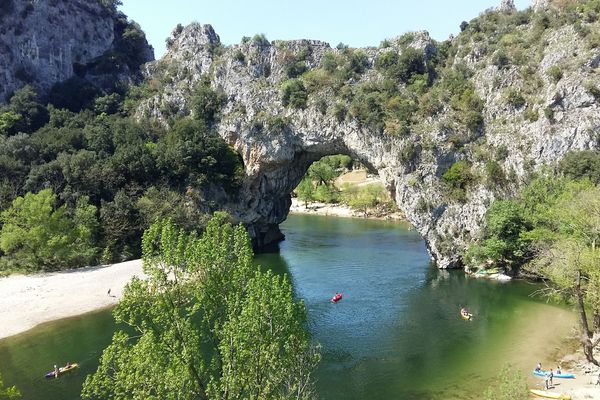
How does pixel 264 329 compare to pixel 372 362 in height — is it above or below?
above

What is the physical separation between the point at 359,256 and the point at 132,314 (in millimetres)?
48461

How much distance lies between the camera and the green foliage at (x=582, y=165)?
147 feet

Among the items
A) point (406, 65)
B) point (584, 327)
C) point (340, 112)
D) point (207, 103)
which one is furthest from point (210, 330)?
point (207, 103)

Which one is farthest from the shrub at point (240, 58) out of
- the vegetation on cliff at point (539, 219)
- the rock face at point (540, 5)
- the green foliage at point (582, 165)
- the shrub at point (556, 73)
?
the green foliage at point (582, 165)

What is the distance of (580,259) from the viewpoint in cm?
2481

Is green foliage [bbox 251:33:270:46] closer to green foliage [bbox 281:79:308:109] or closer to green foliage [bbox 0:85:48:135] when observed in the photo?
green foliage [bbox 281:79:308:109]

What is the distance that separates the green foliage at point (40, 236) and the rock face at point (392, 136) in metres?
24.1

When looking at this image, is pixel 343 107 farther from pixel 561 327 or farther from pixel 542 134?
pixel 561 327

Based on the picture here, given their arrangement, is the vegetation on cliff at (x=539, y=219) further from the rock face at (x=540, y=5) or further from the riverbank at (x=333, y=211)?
the riverbank at (x=333, y=211)

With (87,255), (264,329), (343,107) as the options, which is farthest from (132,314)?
(343,107)

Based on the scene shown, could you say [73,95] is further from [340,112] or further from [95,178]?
[340,112]

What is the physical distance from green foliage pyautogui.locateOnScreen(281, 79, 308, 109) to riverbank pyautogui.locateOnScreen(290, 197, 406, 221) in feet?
136

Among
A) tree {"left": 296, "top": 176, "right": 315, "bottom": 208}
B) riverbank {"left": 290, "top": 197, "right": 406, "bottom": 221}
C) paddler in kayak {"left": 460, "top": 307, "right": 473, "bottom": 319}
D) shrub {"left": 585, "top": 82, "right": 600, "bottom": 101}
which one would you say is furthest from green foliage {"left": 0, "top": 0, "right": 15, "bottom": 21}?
shrub {"left": 585, "top": 82, "right": 600, "bottom": 101}

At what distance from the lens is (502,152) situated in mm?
52656
